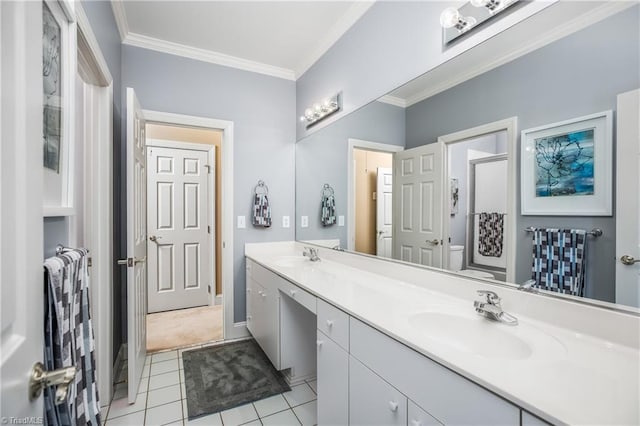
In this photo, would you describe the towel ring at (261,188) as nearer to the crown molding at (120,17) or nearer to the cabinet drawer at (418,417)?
the crown molding at (120,17)

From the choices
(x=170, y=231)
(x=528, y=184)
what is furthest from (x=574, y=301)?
(x=170, y=231)

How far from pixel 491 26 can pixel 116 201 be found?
8.34ft

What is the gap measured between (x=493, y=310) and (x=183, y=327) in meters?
2.93

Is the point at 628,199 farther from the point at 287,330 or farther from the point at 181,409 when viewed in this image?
the point at 181,409

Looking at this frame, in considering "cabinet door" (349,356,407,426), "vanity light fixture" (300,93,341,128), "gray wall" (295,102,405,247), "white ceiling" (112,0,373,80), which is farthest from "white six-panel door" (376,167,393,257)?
"white ceiling" (112,0,373,80)

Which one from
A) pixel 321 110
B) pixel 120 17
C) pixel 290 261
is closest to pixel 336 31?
pixel 321 110

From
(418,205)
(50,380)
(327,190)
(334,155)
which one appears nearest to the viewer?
(50,380)

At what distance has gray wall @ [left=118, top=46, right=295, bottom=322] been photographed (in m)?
2.49

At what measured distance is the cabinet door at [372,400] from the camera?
97cm

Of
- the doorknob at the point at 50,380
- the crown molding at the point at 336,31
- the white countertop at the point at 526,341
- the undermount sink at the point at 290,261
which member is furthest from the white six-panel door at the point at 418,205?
the doorknob at the point at 50,380

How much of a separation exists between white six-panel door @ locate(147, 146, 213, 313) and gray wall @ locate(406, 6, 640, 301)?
3168 mm

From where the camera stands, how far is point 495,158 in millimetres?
1269

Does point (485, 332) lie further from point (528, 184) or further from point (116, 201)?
point (116, 201)

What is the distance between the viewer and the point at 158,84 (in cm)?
252
